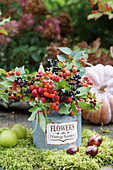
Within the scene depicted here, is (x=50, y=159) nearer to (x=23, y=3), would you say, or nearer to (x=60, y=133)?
(x=60, y=133)

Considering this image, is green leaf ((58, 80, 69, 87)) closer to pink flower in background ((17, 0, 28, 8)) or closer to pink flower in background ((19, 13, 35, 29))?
pink flower in background ((19, 13, 35, 29))

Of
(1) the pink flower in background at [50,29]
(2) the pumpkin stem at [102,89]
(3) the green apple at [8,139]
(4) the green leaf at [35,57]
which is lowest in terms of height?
(3) the green apple at [8,139]

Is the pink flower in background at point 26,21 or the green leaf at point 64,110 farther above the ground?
the pink flower in background at point 26,21

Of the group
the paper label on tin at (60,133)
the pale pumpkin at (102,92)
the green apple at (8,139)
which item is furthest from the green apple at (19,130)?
the pale pumpkin at (102,92)

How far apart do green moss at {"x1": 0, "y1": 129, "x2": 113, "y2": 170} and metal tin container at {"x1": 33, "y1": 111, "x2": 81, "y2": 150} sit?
0.04 meters

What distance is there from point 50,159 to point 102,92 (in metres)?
0.91

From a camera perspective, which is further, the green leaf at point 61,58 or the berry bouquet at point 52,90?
the green leaf at point 61,58

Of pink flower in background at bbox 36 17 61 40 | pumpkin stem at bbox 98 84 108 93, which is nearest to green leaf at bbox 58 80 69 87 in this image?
pumpkin stem at bbox 98 84 108 93

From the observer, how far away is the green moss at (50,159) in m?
1.23

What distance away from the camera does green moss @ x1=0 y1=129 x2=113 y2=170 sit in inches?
48.6

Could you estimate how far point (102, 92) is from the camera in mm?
2035

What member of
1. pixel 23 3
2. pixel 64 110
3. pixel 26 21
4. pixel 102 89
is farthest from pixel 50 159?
pixel 23 3

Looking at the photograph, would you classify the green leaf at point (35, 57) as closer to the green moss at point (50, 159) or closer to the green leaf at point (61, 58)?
the green leaf at point (61, 58)

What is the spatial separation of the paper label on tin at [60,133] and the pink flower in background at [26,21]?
2.19m
